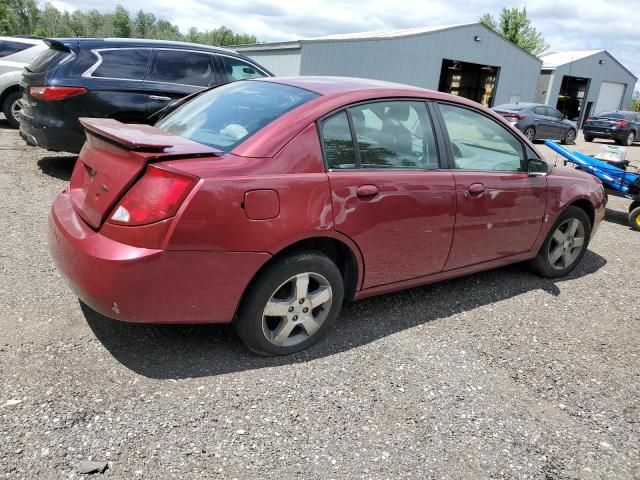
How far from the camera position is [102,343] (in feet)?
9.93

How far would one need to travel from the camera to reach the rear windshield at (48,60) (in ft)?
20.5

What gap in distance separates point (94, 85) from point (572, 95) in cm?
3699

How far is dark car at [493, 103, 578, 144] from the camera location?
18688mm

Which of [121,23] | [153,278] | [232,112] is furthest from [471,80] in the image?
[121,23]

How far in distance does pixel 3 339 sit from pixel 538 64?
108 feet

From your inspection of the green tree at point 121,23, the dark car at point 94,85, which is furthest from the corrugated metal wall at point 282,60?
the green tree at point 121,23

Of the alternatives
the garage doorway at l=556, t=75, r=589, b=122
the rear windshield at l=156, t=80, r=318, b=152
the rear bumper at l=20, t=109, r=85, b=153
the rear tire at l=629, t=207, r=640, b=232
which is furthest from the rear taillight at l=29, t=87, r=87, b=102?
the garage doorway at l=556, t=75, r=589, b=122

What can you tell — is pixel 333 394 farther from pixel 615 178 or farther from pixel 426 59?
pixel 426 59

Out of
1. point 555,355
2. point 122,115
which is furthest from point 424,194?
point 122,115

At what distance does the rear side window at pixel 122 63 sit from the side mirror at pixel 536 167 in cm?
480

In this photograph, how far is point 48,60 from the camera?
6.37 meters

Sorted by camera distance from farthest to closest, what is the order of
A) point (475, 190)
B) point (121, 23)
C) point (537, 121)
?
point (121, 23)
point (537, 121)
point (475, 190)

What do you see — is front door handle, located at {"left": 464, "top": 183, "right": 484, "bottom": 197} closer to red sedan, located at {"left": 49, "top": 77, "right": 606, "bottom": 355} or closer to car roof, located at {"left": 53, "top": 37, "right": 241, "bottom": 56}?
red sedan, located at {"left": 49, "top": 77, "right": 606, "bottom": 355}

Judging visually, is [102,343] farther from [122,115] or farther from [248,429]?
[122,115]
